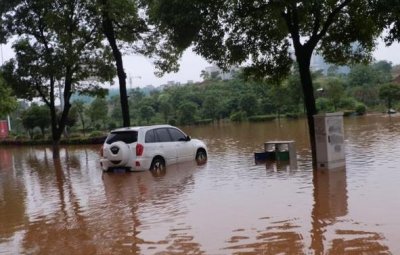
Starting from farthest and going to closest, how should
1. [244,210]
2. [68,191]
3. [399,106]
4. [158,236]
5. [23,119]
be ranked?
1. [399,106]
2. [23,119]
3. [68,191]
4. [244,210]
5. [158,236]

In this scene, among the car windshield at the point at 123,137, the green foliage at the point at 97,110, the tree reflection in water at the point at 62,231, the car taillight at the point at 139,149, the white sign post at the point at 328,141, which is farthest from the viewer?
the green foliage at the point at 97,110

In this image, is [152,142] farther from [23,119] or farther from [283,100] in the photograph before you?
[283,100]

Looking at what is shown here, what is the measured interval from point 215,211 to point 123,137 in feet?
23.8

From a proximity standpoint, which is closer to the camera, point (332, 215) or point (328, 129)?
point (332, 215)

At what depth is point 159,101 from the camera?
235ft

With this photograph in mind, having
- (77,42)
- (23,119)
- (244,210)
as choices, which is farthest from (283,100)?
(244,210)

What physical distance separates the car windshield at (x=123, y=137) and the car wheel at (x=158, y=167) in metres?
1.00

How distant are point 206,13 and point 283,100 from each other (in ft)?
148

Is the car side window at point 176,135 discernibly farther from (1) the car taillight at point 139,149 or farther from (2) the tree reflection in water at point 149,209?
(1) the car taillight at point 139,149

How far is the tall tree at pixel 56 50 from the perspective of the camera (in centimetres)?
2239

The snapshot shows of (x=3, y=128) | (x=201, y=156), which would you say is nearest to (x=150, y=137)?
(x=201, y=156)

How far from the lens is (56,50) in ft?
78.6

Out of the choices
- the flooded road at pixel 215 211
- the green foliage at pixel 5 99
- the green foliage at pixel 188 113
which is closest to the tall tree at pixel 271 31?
the flooded road at pixel 215 211

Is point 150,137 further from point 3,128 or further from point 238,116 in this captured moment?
point 238,116
